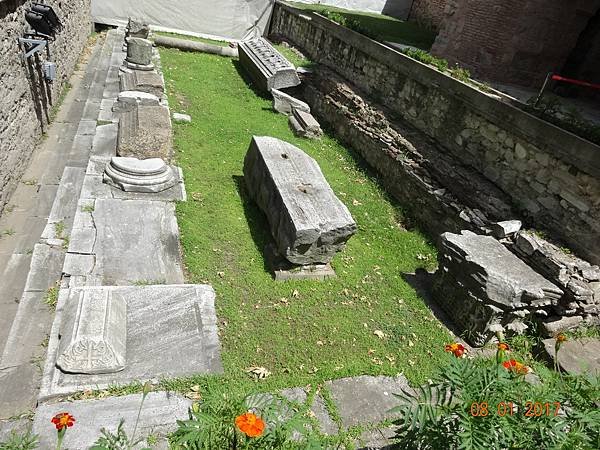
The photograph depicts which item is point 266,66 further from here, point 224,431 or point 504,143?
point 224,431

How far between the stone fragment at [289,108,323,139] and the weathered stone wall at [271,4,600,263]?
149 cm

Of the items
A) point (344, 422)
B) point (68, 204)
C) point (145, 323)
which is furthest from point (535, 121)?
point (68, 204)

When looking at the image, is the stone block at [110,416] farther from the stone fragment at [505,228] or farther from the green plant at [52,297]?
the stone fragment at [505,228]

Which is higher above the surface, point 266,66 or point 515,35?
point 515,35

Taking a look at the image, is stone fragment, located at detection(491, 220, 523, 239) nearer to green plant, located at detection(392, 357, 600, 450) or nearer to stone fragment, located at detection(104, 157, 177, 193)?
green plant, located at detection(392, 357, 600, 450)

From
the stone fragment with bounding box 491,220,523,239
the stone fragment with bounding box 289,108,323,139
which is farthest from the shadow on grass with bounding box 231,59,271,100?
the stone fragment with bounding box 491,220,523,239

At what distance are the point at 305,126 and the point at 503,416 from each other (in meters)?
7.81

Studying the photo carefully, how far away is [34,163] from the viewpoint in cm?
638

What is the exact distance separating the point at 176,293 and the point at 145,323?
0.45m

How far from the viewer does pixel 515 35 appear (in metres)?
8.52

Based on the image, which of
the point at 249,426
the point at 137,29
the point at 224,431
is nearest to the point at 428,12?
the point at 137,29

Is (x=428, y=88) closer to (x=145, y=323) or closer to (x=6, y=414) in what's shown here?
(x=145, y=323)

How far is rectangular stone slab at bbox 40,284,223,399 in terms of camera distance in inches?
130

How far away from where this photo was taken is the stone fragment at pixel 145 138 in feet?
20.2
